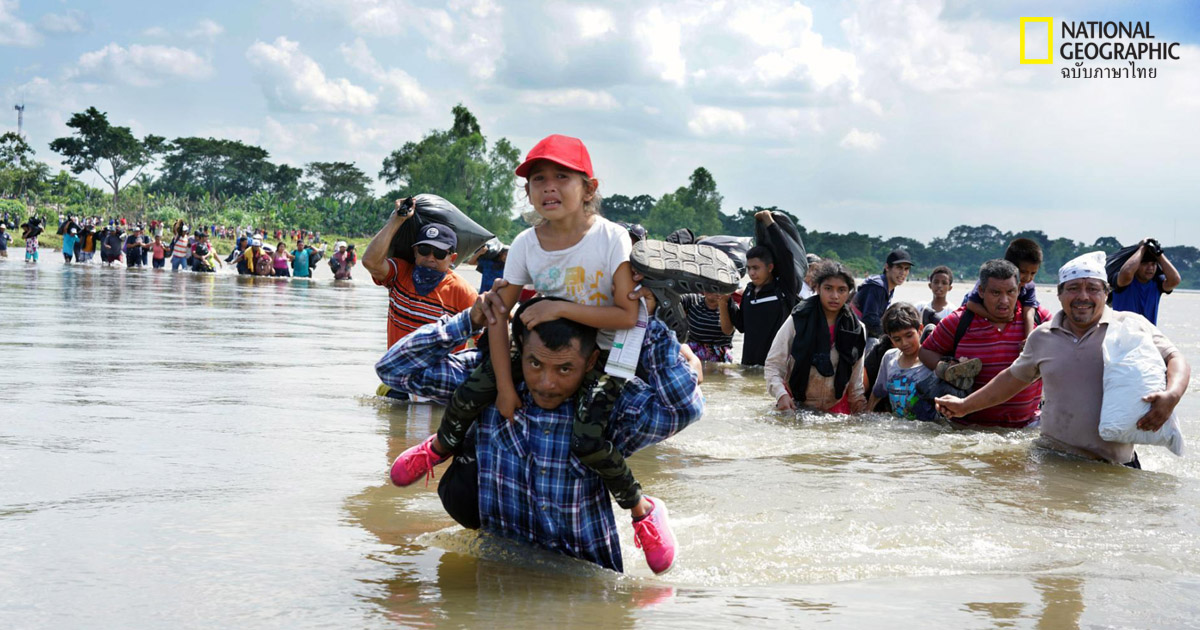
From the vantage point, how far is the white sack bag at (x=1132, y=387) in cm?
582

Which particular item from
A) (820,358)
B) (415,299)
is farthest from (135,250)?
(820,358)

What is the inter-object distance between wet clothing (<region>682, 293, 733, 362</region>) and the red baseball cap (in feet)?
24.0

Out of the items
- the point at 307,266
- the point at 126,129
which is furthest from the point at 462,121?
the point at 307,266

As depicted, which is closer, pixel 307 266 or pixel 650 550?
pixel 650 550

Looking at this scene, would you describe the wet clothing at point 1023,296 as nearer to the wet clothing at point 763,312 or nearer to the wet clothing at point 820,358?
the wet clothing at point 820,358

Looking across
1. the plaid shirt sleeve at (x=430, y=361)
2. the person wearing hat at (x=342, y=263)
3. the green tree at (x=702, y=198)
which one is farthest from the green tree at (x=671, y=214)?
the plaid shirt sleeve at (x=430, y=361)

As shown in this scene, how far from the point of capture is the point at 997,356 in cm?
759

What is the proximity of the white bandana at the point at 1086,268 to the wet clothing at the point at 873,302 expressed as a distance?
3672 mm

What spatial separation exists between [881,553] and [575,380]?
5.25 feet

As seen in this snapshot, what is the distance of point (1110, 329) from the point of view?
610cm

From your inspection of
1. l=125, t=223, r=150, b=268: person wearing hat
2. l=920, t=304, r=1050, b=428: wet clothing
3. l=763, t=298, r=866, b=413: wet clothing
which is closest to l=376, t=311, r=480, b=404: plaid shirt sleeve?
l=763, t=298, r=866, b=413: wet clothing

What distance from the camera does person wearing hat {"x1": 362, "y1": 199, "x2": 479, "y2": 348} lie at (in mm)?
7445

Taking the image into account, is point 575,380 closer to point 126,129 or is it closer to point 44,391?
point 44,391

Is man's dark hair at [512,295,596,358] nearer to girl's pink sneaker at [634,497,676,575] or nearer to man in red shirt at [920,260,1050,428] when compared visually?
girl's pink sneaker at [634,497,676,575]
